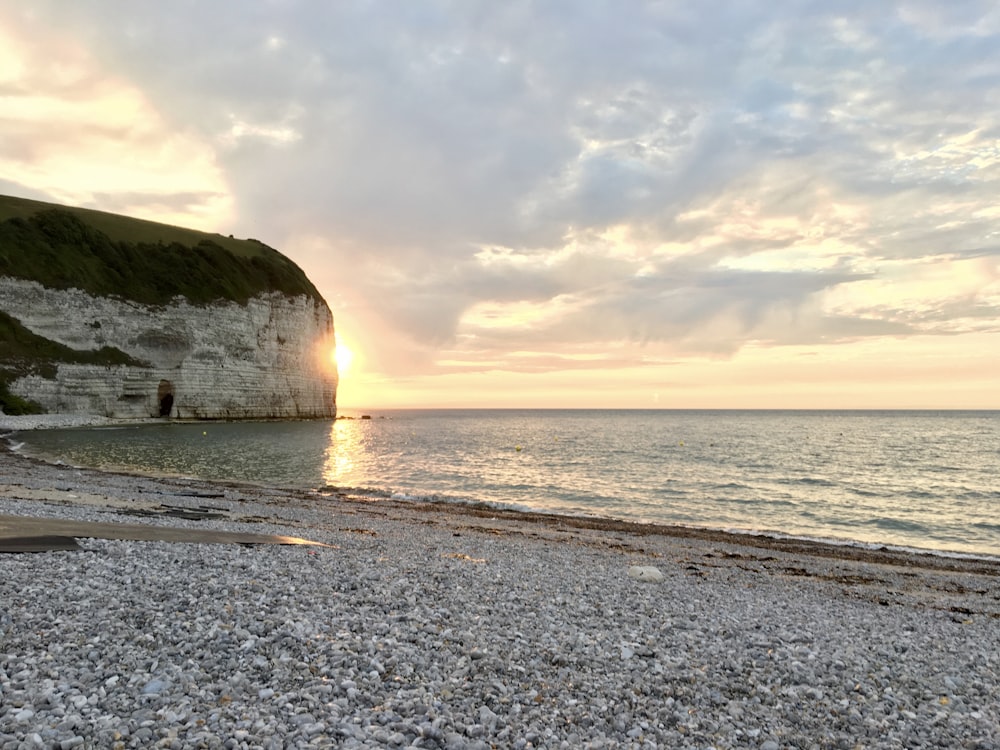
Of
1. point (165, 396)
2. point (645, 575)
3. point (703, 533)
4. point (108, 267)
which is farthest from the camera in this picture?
point (108, 267)

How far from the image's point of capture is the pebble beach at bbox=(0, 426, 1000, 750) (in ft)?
15.9

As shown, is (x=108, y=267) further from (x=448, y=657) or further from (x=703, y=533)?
(x=448, y=657)

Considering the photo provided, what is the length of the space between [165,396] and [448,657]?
85.2m

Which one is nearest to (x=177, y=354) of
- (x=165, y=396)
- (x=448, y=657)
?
(x=165, y=396)

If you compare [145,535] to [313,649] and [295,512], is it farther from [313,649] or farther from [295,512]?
[295,512]

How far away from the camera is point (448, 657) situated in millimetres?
6301

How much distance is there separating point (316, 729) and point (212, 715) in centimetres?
84

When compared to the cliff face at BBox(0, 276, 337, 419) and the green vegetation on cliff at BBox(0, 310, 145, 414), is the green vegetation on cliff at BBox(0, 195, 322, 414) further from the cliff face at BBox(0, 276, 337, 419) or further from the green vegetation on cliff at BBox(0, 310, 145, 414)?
the cliff face at BBox(0, 276, 337, 419)

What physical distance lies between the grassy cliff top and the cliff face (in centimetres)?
198

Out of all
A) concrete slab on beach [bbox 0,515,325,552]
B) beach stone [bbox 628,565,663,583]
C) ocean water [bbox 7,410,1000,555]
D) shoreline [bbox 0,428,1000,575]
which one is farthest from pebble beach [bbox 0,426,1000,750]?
ocean water [bbox 7,410,1000,555]

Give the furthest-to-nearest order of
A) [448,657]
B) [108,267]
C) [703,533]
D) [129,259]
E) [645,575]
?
1. [129,259]
2. [108,267]
3. [703,533]
4. [645,575]
5. [448,657]

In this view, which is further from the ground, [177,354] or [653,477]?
[177,354]

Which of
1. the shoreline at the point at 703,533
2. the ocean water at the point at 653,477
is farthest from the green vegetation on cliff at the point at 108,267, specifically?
the shoreline at the point at 703,533

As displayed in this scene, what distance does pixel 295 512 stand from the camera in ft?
69.8
